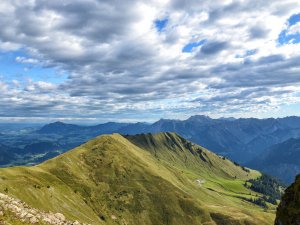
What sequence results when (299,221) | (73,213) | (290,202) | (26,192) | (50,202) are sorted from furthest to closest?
1. (73,213)
2. (50,202)
3. (26,192)
4. (290,202)
5. (299,221)

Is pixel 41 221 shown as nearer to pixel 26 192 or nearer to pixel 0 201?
pixel 0 201

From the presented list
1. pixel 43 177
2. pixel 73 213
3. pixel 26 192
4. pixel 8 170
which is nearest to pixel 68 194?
pixel 43 177

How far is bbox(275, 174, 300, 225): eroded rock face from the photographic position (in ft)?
194

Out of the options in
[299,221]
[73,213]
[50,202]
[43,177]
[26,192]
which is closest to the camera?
[299,221]

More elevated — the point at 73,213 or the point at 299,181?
the point at 299,181

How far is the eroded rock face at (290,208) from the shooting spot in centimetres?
5903

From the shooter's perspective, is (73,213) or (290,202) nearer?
(290,202)

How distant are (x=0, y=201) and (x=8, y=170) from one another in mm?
107231

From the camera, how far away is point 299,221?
187ft

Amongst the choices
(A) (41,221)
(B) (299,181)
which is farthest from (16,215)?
(B) (299,181)

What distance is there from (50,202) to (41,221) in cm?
9848

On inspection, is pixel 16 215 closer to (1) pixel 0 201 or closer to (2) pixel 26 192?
(1) pixel 0 201

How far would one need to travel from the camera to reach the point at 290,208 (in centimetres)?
6128

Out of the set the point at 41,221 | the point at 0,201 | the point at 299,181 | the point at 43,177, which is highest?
the point at 299,181
